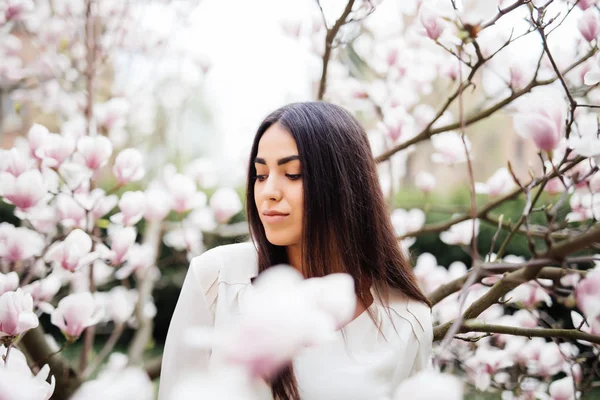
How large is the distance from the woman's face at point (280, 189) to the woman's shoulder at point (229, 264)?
4.9 inches

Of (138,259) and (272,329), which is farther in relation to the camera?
(138,259)

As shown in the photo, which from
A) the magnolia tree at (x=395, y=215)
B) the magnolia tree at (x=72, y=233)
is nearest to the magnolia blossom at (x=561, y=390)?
the magnolia tree at (x=395, y=215)

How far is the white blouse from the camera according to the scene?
1.17 metres

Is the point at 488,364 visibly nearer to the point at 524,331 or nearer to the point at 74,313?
the point at 524,331

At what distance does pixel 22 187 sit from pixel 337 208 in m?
0.74

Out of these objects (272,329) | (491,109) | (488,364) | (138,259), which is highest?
(491,109)

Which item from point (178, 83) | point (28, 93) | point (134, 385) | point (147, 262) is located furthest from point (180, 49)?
point (134, 385)

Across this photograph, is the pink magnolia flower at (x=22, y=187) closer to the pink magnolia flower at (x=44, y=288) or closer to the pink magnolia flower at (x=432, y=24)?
the pink magnolia flower at (x=44, y=288)

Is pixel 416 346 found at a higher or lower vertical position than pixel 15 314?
lower

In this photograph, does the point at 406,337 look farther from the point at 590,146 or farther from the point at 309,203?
the point at 590,146

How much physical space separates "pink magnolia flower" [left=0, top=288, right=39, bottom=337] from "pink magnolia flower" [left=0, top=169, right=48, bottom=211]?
0.37 m

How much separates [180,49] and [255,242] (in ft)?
5.86

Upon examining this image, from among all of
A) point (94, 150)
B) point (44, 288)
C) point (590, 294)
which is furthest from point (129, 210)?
point (590, 294)

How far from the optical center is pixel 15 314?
967 mm
